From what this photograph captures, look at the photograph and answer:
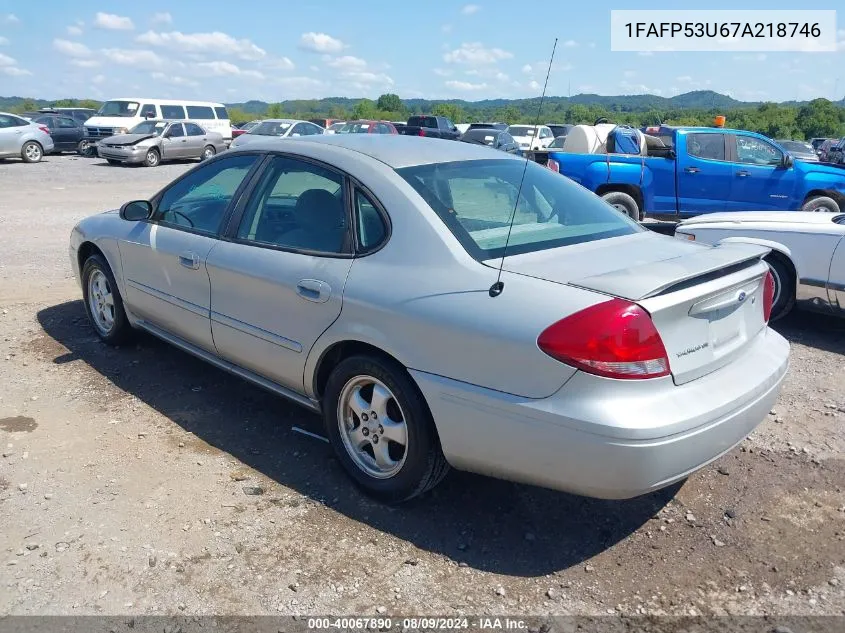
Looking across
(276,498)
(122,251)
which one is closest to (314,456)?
(276,498)

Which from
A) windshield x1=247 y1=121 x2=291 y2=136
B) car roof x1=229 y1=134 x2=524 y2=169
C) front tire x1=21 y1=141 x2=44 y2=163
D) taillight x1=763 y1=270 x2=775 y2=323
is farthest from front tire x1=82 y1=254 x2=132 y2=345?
front tire x1=21 y1=141 x2=44 y2=163

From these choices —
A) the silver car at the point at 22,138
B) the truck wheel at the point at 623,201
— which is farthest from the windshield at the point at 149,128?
the truck wheel at the point at 623,201

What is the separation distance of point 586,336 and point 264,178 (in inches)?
86.3

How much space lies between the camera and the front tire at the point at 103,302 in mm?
5246

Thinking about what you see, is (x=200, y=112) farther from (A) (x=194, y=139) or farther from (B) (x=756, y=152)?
(B) (x=756, y=152)

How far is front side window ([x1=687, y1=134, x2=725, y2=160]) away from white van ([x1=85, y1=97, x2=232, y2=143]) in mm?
20138

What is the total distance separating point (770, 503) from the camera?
11.5 ft

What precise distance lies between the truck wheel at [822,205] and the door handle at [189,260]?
9417 millimetres

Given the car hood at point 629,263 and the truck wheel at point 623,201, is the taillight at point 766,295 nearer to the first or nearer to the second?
the car hood at point 629,263

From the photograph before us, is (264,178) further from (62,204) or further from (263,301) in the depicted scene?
(62,204)

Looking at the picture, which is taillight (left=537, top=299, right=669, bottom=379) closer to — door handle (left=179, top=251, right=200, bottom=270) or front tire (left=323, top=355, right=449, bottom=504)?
front tire (left=323, top=355, right=449, bottom=504)

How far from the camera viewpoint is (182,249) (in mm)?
4383

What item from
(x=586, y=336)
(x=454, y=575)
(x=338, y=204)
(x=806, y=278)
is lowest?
(x=454, y=575)

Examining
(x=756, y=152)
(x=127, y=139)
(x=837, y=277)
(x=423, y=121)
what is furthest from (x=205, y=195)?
(x=423, y=121)
